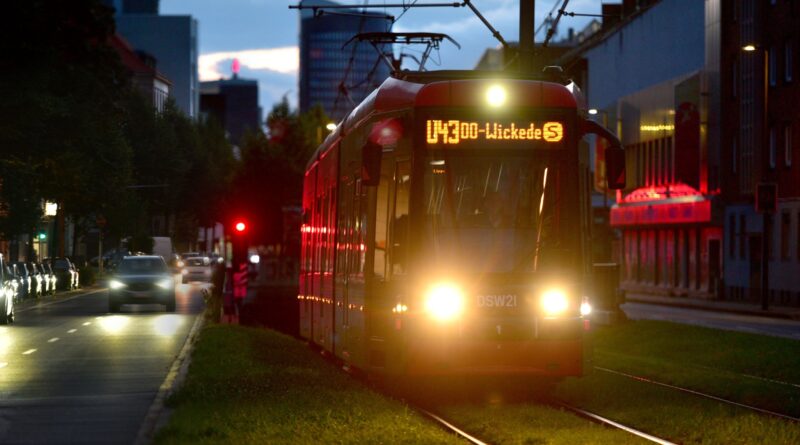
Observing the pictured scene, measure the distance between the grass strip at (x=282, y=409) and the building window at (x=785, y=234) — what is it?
3900cm

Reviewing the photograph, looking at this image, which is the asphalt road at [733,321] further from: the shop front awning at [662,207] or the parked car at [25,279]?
the parked car at [25,279]

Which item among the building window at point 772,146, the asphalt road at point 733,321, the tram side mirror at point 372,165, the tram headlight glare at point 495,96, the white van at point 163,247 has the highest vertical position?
the building window at point 772,146

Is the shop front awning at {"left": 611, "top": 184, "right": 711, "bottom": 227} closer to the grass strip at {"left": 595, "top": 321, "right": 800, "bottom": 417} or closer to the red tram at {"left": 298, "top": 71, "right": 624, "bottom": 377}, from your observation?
the grass strip at {"left": 595, "top": 321, "right": 800, "bottom": 417}

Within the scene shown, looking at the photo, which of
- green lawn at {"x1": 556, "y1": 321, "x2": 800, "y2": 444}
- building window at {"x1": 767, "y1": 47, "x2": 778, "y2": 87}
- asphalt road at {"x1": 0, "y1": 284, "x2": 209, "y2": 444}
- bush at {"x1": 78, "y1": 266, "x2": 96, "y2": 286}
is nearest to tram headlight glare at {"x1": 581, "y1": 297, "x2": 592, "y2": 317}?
green lawn at {"x1": 556, "y1": 321, "x2": 800, "y2": 444}

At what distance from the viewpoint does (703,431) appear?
14836mm

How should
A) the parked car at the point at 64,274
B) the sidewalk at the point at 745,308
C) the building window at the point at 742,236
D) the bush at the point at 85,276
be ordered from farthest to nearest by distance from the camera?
the bush at the point at 85,276, the parked car at the point at 64,274, the building window at the point at 742,236, the sidewalk at the point at 745,308

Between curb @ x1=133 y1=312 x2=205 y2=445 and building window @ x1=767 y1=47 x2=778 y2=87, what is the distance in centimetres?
3606

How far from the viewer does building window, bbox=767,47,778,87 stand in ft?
204

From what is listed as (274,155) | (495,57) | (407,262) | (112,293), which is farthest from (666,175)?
(495,57)

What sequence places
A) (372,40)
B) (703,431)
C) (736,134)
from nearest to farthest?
(703,431), (372,40), (736,134)

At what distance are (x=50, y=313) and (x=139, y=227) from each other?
5490 cm

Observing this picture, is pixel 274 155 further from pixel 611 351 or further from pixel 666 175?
pixel 611 351

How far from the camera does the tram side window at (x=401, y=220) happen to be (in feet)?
57.8

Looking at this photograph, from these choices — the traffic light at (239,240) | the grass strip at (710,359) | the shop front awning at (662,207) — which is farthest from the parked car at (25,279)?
the grass strip at (710,359)
